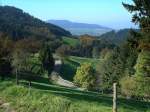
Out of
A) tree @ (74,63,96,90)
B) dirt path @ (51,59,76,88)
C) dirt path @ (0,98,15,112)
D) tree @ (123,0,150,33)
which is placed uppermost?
tree @ (123,0,150,33)

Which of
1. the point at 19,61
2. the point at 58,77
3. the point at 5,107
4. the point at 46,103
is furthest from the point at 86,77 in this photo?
the point at 46,103

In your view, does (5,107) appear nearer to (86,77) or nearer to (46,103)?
(46,103)

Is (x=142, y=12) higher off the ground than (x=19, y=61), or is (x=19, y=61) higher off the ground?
(x=142, y=12)

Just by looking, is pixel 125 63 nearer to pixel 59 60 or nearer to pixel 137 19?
pixel 59 60

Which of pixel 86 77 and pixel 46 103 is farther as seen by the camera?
pixel 86 77

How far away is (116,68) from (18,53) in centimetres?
2744

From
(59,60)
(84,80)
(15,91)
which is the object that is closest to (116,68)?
(84,80)

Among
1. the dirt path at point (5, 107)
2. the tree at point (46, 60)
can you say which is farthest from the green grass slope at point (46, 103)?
the tree at point (46, 60)

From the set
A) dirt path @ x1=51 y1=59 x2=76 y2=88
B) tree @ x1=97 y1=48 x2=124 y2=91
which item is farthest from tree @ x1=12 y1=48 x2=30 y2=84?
tree @ x1=97 y1=48 x2=124 y2=91

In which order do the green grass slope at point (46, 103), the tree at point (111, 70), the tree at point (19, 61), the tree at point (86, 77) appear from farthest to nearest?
the tree at point (111, 70) → the tree at point (86, 77) → the tree at point (19, 61) → the green grass slope at point (46, 103)

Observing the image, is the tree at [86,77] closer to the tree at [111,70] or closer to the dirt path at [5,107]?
the tree at [111,70]

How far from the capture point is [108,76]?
11262 centimetres

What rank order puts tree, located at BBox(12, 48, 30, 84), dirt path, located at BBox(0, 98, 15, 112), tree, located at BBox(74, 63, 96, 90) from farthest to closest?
tree, located at BBox(74, 63, 96, 90)
tree, located at BBox(12, 48, 30, 84)
dirt path, located at BBox(0, 98, 15, 112)

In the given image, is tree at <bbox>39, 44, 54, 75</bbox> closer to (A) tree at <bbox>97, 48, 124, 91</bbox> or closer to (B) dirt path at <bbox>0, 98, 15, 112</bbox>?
(A) tree at <bbox>97, 48, 124, 91</bbox>
